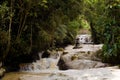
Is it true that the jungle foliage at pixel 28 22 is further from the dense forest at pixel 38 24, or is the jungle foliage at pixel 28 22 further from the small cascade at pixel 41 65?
the small cascade at pixel 41 65

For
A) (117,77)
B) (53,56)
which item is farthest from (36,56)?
(117,77)

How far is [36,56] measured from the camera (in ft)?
52.1

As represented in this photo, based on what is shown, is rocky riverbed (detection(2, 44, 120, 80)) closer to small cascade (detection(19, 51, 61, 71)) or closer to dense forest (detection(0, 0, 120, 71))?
small cascade (detection(19, 51, 61, 71))

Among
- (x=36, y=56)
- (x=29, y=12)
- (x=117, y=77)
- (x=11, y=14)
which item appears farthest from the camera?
(x=36, y=56)

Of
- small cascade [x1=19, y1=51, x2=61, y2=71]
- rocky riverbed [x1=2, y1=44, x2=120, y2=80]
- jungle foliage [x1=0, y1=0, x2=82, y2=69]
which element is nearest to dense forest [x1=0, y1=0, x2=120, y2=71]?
jungle foliage [x1=0, y1=0, x2=82, y2=69]

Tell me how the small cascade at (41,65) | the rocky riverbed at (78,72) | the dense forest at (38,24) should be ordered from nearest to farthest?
the rocky riverbed at (78,72), the dense forest at (38,24), the small cascade at (41,65)

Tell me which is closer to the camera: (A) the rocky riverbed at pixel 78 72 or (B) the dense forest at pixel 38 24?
(A) the rocky riverbed at pixel 78 72

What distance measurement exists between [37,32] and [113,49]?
3.85 m

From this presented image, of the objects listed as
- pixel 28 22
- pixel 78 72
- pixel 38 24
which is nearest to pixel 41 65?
pixel 38 24

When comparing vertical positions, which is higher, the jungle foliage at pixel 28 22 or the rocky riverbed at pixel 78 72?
the jungle foliage at pixel 28 22

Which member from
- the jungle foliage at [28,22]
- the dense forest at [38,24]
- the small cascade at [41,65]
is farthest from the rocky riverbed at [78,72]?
the jungle foliage at [28,22]

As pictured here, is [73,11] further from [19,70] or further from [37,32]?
[19,70]

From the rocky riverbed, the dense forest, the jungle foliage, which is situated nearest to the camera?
the rocky riverbed

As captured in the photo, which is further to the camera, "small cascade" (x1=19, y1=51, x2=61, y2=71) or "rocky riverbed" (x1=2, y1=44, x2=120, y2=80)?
"small cascade" (x1=19, y1=51, x2=61, y2=71)
